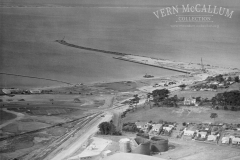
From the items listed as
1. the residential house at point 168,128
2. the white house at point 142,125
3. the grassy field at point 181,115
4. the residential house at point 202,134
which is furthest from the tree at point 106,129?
the residential house at point 202,134

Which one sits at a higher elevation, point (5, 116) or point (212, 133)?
point (5, 116)

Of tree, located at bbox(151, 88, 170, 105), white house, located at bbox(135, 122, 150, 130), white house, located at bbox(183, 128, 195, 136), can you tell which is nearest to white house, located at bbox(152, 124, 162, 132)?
white house, located at bbox(135, 122, 150, 130)

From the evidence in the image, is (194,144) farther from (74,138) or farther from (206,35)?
(206,35)

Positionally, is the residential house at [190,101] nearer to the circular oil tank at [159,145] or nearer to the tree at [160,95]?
the tree at [160,95]

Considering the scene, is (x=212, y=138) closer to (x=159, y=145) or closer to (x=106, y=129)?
(x=159, y=145)

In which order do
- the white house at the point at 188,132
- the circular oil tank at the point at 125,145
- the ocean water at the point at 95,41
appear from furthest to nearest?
the ocean water at the point at 95,41 < the white house at the point at 188,132 < the circular oil tank at the point at 125,145

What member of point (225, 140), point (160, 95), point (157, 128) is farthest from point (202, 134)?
point (160, 95)
